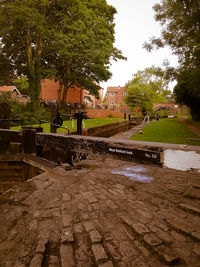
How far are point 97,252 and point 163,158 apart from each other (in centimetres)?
141

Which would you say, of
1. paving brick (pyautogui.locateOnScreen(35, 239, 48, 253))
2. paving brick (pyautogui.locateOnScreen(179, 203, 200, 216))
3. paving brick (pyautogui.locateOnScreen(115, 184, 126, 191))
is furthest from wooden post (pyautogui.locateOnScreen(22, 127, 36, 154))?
paving brick (pyautogui.locateOnScreen(179, 203, 200, 216))

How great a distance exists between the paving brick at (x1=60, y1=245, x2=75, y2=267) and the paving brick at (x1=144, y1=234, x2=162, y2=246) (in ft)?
2.89

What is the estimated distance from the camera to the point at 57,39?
1788 cm

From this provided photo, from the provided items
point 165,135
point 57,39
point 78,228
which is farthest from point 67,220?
point 57,39

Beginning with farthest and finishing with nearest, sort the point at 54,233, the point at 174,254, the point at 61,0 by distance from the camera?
the point at 61,0
the point at 54,233
the point at 174,254

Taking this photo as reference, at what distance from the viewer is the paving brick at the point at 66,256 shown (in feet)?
5.68

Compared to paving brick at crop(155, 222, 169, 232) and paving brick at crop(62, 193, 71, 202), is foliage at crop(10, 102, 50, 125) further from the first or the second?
paving brick at crop(155, 222, 169, 232)

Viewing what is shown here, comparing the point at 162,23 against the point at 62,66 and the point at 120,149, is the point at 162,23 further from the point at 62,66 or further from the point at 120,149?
the point at 62,66

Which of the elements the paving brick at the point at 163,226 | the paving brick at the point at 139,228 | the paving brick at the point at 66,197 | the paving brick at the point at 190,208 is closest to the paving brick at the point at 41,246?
the paving brick at the point at 66,197

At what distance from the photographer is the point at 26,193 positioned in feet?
10.5

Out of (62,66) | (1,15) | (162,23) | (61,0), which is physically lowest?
(162,23)

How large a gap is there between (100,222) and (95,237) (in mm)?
315

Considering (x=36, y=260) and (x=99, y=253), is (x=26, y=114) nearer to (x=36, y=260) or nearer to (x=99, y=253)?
(x=36, y=260)

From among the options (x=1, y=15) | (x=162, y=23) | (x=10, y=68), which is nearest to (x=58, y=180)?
(x=162, y=23)
